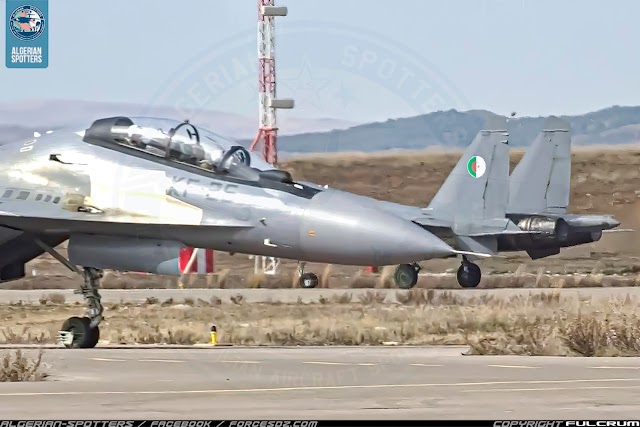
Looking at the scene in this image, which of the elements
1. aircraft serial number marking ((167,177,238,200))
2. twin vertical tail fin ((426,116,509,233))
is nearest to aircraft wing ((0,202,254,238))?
aircraft serial number marking ((167,177,238,200))

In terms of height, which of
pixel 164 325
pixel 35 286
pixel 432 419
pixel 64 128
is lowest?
pixel 35 286

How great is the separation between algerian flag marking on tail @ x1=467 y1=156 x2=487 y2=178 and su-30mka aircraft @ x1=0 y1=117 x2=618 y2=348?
21522 mm

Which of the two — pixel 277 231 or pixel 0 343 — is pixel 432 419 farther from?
pixel 0 343

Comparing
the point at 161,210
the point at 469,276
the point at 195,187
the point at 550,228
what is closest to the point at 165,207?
the point at 161,210

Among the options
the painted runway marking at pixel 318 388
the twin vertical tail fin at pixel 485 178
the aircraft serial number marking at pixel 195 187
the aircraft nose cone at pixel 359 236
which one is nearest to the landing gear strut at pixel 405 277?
the twin vertical tail fin at pixel 485 178

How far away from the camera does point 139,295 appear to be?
32.1m

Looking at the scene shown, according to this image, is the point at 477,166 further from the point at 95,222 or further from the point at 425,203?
the point at 425,203

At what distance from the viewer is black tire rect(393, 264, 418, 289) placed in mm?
36938

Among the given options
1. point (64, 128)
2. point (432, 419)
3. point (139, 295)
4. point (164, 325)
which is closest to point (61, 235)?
point (64, 128)

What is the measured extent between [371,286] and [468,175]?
13.3 feet

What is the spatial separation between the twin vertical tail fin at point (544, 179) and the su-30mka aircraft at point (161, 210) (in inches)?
983

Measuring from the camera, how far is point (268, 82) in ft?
96.6

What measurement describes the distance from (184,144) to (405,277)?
865 inches

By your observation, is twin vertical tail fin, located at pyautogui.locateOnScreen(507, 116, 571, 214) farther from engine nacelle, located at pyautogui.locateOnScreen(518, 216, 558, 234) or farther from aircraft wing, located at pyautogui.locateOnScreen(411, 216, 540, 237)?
aircraft wing, located at pyautogui.locateOnScreen(411, 216, 540, 237)
